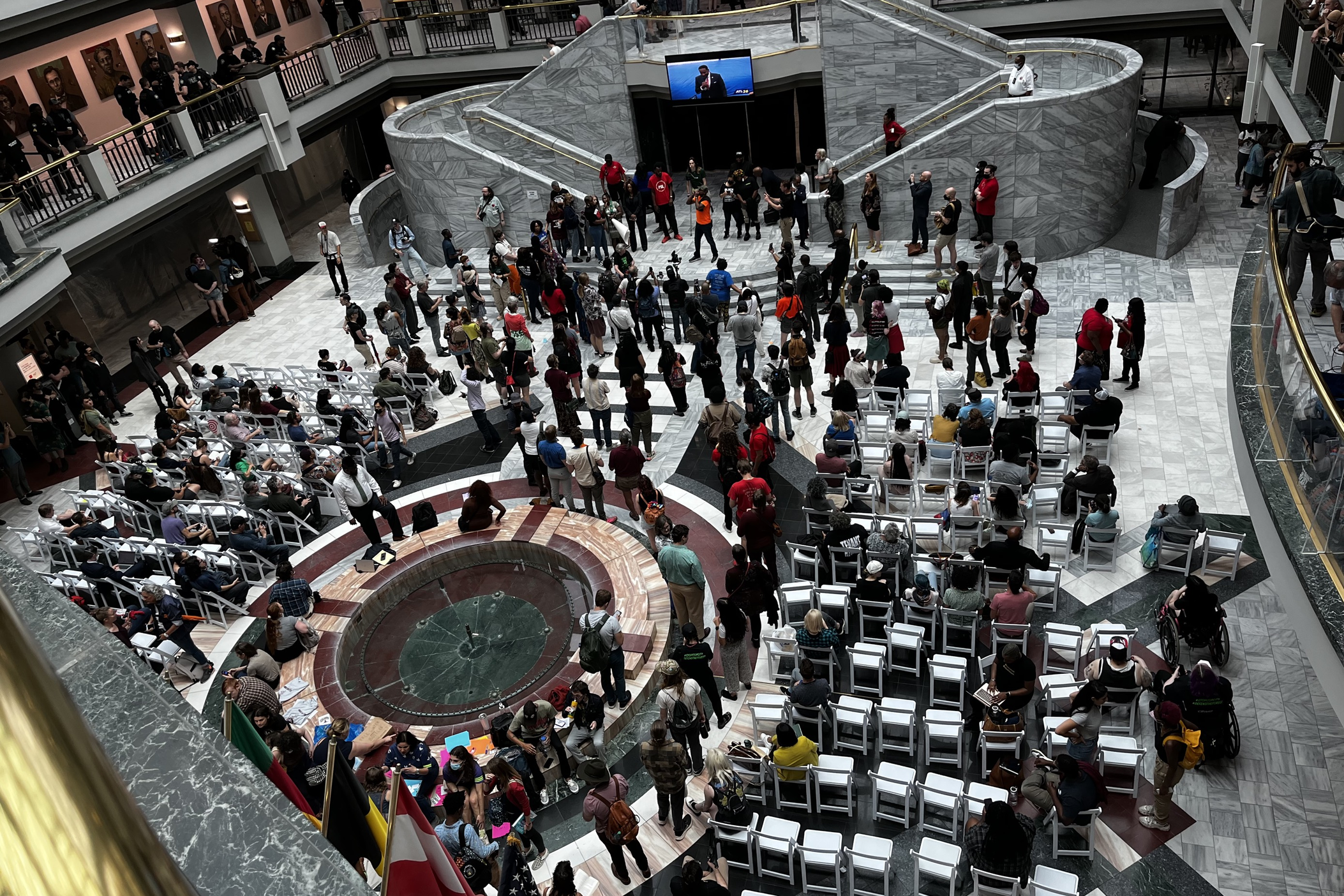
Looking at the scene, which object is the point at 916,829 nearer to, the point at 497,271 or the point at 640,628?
the point at 640,628

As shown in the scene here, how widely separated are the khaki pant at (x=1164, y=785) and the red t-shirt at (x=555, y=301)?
1256 centimetres

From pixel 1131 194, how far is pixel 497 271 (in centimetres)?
1388

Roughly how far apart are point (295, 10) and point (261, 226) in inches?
353

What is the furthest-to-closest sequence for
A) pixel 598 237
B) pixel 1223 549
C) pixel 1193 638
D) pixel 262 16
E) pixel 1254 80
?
pixel 262 16 → pixel 598 237 → pixel 1254 80 → pixel 1223 549 → pixel 1193 638

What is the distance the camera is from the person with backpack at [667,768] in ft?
30.8

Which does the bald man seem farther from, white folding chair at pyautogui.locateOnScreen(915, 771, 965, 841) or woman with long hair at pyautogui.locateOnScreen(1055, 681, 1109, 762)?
white folding chair at pyautogui.locateOnScreen(915, 771, 965, 841)

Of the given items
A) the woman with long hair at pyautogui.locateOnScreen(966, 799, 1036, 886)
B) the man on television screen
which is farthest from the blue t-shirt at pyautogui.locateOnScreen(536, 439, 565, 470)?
the man on television screen

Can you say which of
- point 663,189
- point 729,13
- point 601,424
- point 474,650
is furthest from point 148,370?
point 729,13

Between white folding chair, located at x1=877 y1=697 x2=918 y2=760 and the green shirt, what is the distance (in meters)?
2.42

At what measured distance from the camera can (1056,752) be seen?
32.5 feet

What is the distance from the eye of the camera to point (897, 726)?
10.6 meters

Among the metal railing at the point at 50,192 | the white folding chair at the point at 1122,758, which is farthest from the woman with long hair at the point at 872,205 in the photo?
→ the metal railing at the point at 50,192

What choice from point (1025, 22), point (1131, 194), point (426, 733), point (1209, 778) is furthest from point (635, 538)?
point (1025, 22)

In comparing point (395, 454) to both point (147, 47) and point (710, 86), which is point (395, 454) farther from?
point (147, 47)
